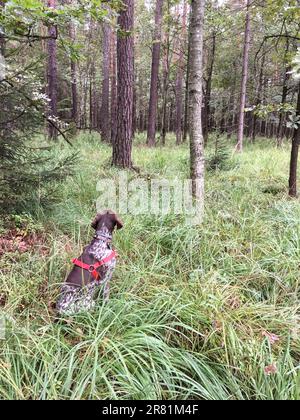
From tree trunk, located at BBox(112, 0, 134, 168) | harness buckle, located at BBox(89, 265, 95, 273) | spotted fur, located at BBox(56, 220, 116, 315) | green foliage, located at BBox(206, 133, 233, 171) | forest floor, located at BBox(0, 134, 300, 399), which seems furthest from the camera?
green foliage, located at BBox(206, 133, 233, 171)

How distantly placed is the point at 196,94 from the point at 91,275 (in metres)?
2.98

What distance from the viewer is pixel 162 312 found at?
8.30ft

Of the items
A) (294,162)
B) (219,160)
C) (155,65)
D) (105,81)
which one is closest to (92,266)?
(294,162)

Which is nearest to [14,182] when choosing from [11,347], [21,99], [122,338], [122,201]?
[21,99]

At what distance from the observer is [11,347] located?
2.15 meters

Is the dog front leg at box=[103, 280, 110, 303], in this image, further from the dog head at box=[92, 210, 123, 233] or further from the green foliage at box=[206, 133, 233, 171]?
the green foliage at box=[206, 133, 233, 171]

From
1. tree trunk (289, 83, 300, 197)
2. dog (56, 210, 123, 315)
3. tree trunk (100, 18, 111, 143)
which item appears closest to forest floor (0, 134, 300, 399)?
dog (56, 210, 123, 315)

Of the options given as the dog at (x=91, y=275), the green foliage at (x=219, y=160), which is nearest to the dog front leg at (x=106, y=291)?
the dog at (x=91, y=275)

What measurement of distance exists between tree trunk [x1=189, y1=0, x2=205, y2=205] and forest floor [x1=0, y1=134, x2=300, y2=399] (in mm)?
598

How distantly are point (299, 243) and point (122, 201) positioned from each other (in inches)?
101

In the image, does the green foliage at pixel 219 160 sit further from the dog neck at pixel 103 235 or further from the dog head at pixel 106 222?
the dog neck at pixel 103 235

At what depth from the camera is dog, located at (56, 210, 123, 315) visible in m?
2.51

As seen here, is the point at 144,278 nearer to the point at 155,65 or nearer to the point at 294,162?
the point at 294,162
